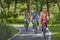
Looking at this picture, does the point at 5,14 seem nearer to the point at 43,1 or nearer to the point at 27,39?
the point at 27,39

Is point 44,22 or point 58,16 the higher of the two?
point 58,16

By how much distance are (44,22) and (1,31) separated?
2767 mm

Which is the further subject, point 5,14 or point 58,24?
point 5,14

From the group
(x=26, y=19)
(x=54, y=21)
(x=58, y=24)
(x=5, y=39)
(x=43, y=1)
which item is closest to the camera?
(x=54, y=21)

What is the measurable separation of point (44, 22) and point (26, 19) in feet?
22.3

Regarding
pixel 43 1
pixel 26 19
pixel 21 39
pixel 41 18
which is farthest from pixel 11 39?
pixel 43 1

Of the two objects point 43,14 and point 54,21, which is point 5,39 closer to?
point 43,14

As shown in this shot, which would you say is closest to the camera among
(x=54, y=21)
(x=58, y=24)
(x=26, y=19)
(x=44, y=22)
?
(x=54, y=21)

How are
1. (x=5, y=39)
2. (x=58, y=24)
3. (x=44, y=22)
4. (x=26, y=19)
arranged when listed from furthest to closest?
(x=26, y=19), (x=44, y=22), (x=5, y=39), (x=58, y=24)

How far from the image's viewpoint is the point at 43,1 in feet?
157

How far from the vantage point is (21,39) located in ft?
57.0

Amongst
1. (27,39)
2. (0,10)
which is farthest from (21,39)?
(0,10)

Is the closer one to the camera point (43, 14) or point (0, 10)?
point (43, 14)

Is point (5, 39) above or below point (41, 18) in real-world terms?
below
